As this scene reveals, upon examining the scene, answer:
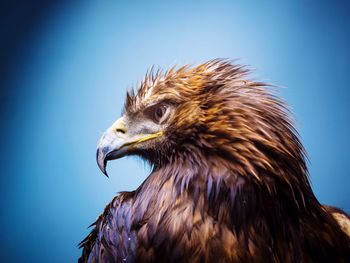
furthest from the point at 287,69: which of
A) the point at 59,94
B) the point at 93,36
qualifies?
the point at 59,94

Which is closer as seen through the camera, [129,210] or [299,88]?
[129,210]

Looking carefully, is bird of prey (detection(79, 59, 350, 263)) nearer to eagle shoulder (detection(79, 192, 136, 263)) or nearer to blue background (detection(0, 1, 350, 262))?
eagle shoulder (detection(79, 192, 136, 263))

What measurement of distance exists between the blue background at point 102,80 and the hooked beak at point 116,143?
18cm

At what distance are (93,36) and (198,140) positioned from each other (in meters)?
0.88

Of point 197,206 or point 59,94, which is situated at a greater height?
point 59,94

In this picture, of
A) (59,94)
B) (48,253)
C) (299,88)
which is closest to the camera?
(299,88)

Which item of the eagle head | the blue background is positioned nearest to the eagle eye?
the eagle head

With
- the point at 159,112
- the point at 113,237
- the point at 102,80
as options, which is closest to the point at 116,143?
the point at 159,112

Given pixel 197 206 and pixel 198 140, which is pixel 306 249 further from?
pixel 198 140

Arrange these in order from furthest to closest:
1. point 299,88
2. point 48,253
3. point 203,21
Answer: point 48,253 < point 203,21 < point 299,88

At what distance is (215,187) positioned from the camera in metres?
0.96

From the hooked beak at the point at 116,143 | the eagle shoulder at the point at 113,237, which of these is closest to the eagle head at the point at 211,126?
the hooked beak at the point at 116,143

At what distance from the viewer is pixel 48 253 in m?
1.55

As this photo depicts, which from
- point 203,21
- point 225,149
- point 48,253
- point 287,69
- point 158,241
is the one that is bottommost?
point 48,253
